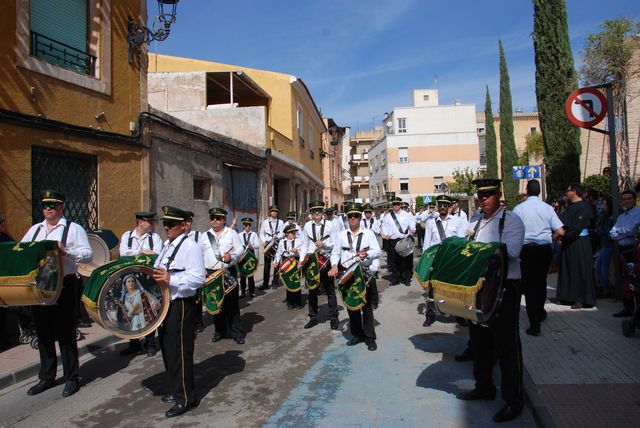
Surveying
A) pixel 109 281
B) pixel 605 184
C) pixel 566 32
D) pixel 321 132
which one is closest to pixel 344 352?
pixel 109 281

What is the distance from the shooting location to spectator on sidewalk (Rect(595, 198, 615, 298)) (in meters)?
8.32

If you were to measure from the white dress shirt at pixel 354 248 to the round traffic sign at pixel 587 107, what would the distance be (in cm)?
382

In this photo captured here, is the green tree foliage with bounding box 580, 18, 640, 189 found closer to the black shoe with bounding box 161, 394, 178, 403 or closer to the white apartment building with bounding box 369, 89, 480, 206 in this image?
the black shoe with bounding box 161, 394, 178, 403

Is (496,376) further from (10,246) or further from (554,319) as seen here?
(10,246)

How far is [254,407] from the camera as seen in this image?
463 centimetres

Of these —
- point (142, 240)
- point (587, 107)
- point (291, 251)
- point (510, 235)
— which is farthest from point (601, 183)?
point (142, 240)

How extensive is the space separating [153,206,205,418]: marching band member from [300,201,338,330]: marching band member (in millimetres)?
3412

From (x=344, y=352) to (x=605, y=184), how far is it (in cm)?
1036

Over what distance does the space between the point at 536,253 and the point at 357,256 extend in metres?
2.44

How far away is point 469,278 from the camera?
3803 mm

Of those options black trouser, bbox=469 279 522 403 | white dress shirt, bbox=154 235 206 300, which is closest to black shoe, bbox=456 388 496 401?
black trouser, bbox=469 279 522 403

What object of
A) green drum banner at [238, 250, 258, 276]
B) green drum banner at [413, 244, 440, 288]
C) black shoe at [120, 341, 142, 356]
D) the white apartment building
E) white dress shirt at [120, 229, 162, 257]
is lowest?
black shoe at [120, 341, 142, 356]

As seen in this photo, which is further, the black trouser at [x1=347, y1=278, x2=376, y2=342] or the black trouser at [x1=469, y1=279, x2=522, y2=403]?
the black trouser at [x1=347, y1=278, x2=376, y2=342]

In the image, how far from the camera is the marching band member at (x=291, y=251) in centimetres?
956
